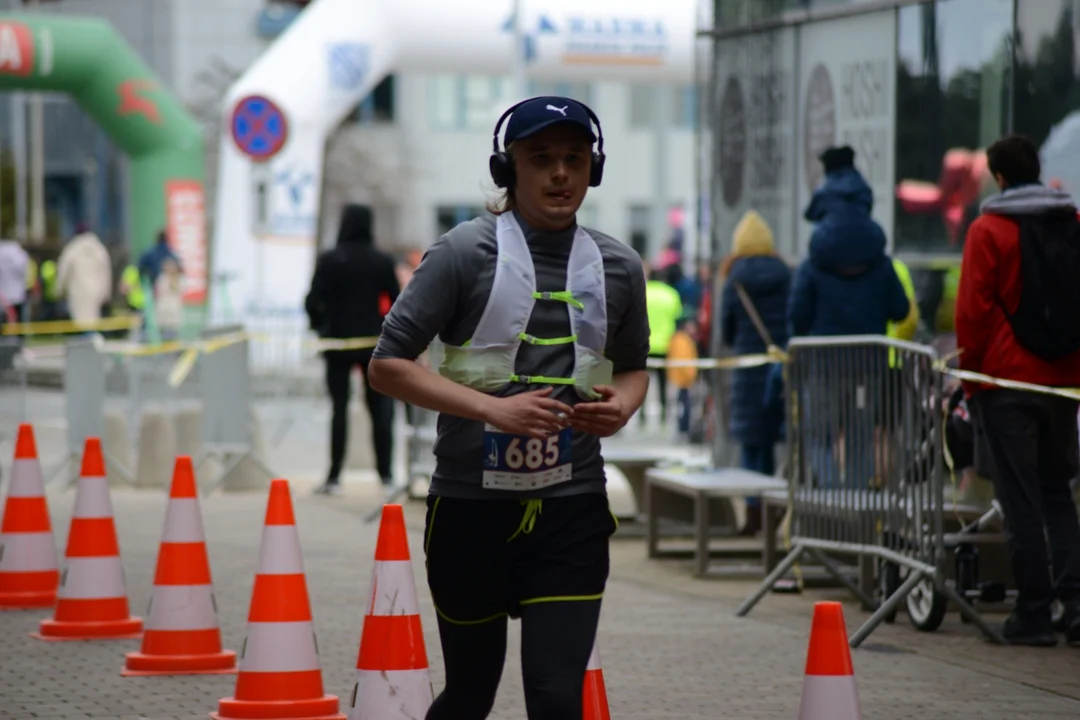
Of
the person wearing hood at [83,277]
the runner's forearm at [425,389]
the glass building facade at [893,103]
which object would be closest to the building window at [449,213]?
the person wearing hood at [83,277]

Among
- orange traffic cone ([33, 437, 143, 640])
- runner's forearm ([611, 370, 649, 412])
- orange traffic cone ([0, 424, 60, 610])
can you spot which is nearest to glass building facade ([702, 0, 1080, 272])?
orange traffic cone ([0, 424, 60, 610])

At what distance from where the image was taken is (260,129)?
20578 millimetres

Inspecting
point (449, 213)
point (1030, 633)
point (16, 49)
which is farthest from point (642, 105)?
point (1030, 633)

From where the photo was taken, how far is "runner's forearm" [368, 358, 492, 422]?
4.65 metres

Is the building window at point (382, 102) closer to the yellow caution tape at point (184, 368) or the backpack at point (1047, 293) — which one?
the yellow caution tape at point (184, 368)

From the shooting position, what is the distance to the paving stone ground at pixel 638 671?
23.8 feet

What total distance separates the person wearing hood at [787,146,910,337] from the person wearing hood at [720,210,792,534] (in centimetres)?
142

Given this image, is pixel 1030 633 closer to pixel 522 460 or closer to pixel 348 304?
pixel 522 460

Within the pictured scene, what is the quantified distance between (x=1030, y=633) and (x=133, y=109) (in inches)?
1018

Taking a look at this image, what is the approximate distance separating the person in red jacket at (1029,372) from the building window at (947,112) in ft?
13.2

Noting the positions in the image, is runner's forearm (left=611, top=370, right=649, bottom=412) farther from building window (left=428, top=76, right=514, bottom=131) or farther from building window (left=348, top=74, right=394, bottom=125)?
building window (left=428, top=76, right=514, bottom=131)

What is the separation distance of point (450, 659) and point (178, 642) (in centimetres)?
323

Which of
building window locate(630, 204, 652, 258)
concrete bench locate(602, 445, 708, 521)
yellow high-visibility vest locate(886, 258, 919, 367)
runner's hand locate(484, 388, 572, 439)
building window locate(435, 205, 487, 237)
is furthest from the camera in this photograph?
building window locate(630, 204, 652, 258)

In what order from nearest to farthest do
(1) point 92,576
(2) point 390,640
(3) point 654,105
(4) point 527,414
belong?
1. (4) point 527,414
2. (2) point 390,640
3. (1) point 92,576
4. (3) point 654,105
